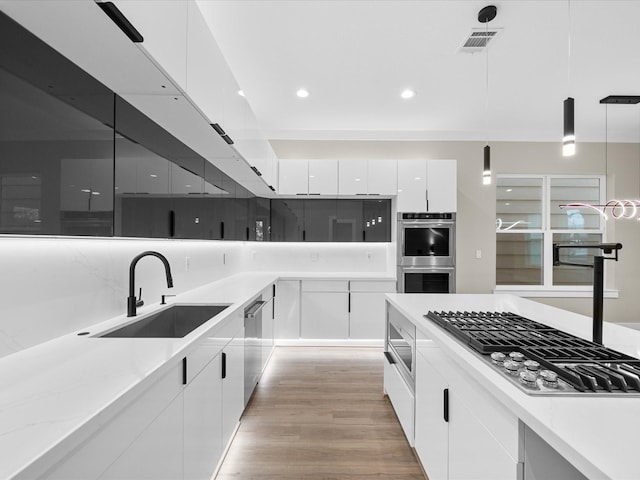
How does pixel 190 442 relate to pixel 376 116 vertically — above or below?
below

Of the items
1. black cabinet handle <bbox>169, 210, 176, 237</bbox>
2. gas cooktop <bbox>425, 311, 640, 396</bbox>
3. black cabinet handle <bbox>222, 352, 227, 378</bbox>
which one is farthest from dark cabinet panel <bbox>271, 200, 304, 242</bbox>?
gas cooktop <bbox>425, 311, 640, 396</bbox>

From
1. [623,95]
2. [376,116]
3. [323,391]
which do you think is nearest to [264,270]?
[323,391]

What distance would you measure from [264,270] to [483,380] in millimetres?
4010

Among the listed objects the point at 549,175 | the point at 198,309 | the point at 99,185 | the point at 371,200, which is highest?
the point at 549,175

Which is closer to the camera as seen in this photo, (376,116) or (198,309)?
(198,309)

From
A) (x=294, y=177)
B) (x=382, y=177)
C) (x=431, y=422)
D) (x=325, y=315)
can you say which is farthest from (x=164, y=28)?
(x=325, y=315)

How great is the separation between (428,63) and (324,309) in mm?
2923

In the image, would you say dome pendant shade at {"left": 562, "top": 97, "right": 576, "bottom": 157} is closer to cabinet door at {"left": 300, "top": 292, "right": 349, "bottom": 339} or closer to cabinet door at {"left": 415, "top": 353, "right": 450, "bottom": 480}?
cabinet door at {"left": 415, "top": 353, "right": 450, "bottom": 480}

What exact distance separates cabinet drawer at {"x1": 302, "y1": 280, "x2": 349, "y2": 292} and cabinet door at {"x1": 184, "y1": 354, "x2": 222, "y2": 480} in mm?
2436

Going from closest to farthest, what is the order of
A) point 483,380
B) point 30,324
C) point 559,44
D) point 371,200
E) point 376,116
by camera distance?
point 483,380 → point 30,324 → point 559,44 → point 376,116 → point 371,200

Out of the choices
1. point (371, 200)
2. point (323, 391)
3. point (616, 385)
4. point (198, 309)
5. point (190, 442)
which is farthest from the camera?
point (371, 200)

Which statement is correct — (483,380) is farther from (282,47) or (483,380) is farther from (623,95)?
(623,95)

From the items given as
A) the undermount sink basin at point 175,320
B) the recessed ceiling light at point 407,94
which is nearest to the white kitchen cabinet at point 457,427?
the undermount sink basin at point 175,320

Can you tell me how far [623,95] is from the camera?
3588mm
